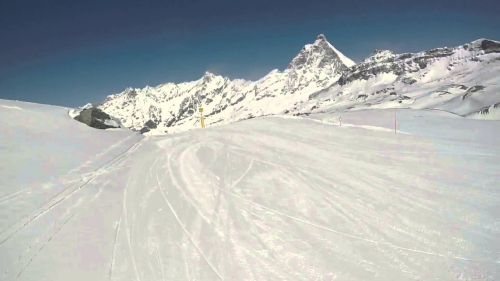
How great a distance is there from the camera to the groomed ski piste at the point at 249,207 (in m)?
8.05

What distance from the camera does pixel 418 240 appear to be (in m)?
8.73

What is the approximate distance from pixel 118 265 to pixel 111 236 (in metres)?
1.50

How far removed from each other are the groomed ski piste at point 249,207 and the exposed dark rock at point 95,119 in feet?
12.9

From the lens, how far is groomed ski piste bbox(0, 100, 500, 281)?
8047 millimetres

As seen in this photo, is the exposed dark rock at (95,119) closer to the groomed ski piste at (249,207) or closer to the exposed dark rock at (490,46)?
the groomed ski piste at (249,207)

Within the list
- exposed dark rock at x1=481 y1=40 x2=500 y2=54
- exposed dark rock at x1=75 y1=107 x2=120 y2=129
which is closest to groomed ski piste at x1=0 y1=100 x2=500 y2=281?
exposed dark rock at x1=75 y1=107 x2=120 y2=129

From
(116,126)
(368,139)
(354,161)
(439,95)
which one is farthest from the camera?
(439,95)

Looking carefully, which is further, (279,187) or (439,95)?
(439,95)

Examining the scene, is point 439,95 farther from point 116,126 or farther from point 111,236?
point 111,236

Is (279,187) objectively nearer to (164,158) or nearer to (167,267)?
(167,267)

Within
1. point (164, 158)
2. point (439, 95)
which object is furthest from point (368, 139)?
point (439, 95)

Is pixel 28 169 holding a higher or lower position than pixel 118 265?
higher

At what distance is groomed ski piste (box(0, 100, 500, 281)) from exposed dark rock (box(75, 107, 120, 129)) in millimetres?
3947

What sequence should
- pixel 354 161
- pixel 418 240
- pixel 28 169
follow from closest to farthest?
pixel 418 240, pixel 28 169, pixel 354 161
